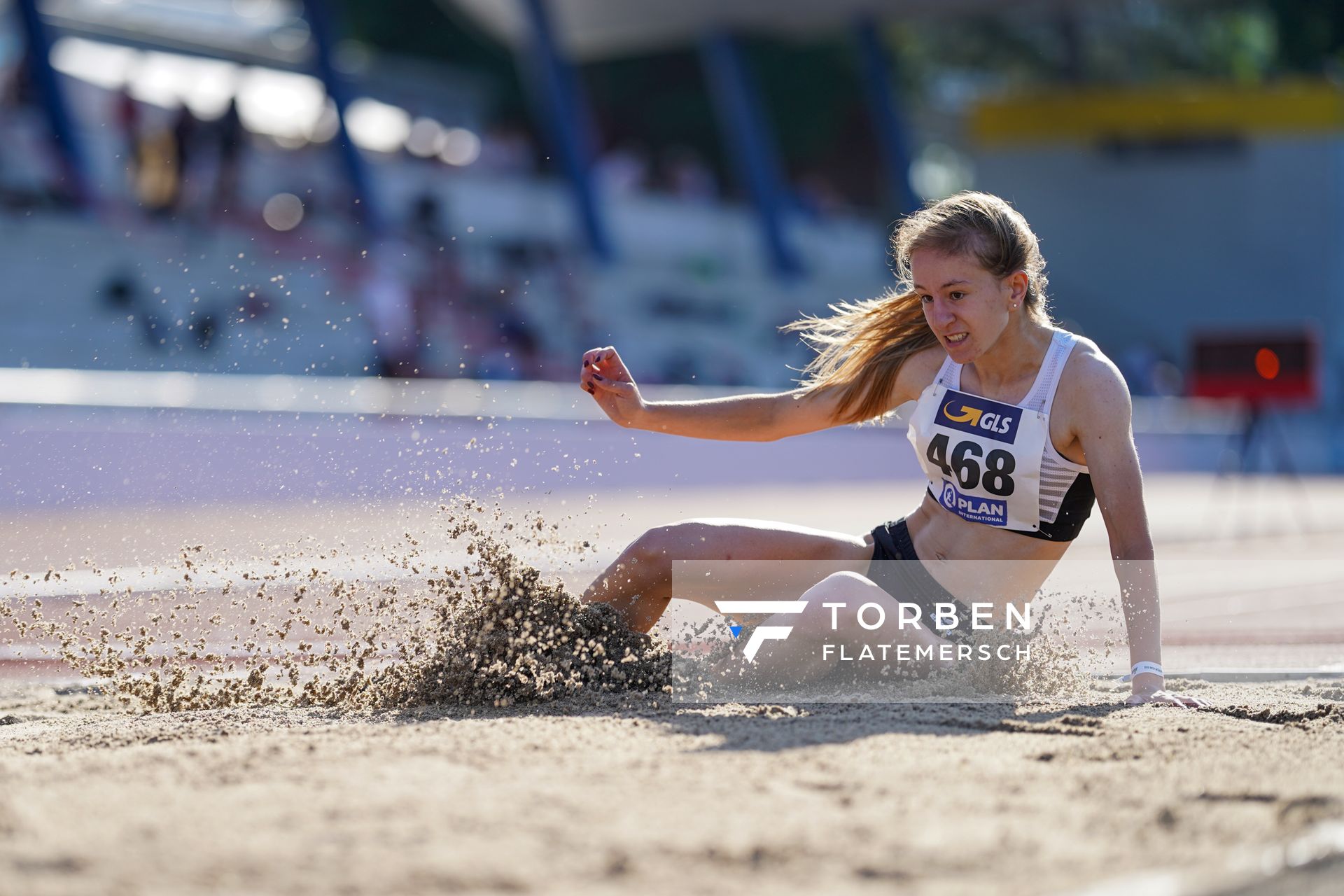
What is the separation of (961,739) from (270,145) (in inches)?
712

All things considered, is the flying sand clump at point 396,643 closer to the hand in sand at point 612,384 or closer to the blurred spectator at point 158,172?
the hand in sand at point 612,384

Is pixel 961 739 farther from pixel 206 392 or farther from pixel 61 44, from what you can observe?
pixel 61 44

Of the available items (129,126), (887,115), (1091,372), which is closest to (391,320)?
(129,126)

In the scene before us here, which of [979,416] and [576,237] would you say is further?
[576,237]

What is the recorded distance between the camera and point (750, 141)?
28.8m

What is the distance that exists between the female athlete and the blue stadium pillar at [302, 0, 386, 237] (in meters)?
15.6

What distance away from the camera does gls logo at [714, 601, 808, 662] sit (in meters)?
4.84

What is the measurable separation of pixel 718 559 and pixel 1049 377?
3.92ft

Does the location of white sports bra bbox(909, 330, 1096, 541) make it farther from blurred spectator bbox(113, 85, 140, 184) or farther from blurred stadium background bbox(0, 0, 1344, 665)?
blurred spectator bbox(113, 85, 140, 184)

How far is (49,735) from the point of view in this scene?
4551 mm

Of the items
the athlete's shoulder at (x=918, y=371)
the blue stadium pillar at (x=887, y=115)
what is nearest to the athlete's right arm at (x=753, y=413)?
the athlete's shoulder at (x=918, y=371)

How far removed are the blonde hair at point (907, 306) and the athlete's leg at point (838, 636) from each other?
693 mm

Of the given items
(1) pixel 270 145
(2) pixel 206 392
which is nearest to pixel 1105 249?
(1) pixel 270 145

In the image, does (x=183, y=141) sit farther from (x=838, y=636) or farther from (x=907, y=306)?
(x=838, y=636)
